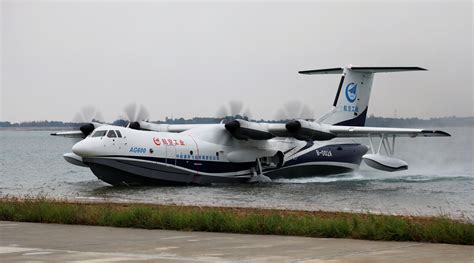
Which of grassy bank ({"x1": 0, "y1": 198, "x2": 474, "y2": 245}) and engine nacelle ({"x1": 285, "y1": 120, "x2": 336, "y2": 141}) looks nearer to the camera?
grassy bank ({"x1": 0, "y1": 198, "x2": 474, "y2": 245})

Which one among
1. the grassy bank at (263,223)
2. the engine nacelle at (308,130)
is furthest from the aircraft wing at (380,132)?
the grassy bank at (263,223)

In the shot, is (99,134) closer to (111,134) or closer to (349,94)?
(111,134)

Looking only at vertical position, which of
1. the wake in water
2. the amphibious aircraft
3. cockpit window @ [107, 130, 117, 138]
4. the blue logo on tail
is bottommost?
the wake in water

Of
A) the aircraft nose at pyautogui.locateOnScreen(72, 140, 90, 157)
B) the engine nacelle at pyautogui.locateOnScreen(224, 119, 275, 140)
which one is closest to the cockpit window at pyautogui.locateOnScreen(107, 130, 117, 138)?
the aircraft nose at pyautogui.locateOnScreen(72, 140, 90, 157)

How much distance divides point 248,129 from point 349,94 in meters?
7.20

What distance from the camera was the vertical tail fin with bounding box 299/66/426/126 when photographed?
37438 millimetres

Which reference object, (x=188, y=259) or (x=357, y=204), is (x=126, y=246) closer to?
(x=188, y=259)

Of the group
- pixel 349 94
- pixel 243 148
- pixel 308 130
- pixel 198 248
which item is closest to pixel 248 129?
pixel 243 148

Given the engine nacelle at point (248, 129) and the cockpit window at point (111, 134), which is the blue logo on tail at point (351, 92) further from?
the cockpit window at point (111, 134)

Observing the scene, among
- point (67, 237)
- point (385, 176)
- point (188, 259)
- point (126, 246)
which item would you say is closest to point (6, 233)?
point (67, 237)

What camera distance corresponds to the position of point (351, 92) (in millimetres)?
37812

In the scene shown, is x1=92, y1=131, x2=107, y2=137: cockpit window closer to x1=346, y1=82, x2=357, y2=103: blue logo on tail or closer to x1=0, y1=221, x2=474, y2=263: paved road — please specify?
x1=346, y1=82, x2=357, y2=103: blue logo on tail

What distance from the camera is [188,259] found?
30.2 ft

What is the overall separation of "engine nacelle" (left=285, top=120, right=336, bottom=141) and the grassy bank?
17.8 metres
